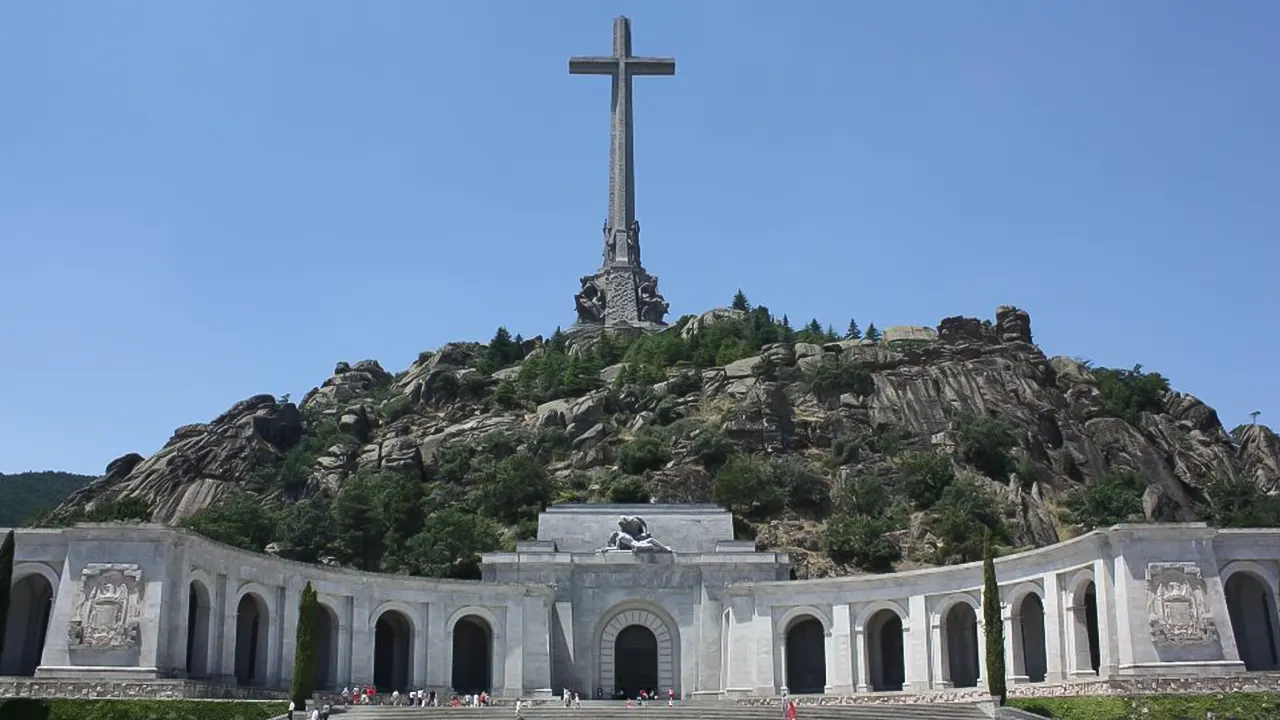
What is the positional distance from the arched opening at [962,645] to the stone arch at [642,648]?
12368mm

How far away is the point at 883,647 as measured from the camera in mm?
61719

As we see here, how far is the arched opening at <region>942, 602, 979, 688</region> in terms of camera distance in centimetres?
5753

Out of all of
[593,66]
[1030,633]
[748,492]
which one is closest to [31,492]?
[593,66]

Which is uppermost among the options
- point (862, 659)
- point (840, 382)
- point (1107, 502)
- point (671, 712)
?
point (840, 382)

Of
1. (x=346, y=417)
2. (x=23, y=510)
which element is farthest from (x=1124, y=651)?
(x=23, y=510)

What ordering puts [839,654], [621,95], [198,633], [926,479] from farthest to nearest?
[621,95], [926,479], [839,654], [198,633]

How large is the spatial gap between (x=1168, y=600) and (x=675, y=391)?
189ft

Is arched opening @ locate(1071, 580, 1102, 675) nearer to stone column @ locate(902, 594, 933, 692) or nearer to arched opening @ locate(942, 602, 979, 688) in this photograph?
arched opening @ locate(942, 602, 979, 688)

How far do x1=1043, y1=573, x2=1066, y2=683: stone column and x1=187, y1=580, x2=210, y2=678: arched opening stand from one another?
29934 mm

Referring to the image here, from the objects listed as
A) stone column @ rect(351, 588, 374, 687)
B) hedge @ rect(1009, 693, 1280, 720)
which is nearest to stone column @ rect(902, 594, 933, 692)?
hedge @ rect(1009, 693, 1280, 720)

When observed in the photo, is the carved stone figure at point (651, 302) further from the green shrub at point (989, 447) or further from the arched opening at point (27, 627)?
the arched opening at point (27, 627)

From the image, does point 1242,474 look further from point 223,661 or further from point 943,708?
point 223,661

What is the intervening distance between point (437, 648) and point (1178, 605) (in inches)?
1168

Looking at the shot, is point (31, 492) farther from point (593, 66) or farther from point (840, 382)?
point (840, 382)
